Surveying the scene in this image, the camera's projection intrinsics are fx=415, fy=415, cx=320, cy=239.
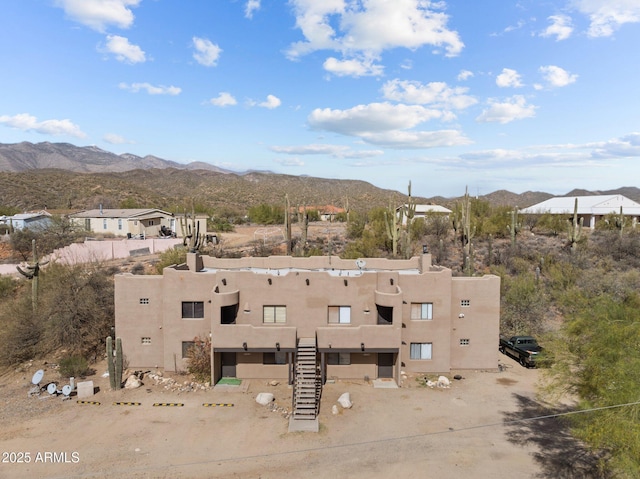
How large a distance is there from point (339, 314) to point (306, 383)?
407 centimetres

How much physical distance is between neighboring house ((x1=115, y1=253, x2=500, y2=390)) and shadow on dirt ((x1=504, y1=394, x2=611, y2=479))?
4441 mm

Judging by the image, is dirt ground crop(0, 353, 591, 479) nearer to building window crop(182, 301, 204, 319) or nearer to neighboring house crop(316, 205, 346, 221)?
building window crop(182, 301, 204, 319)

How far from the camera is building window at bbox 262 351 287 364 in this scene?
2092 cm

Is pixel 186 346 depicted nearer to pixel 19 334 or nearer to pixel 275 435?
pixel 275 435

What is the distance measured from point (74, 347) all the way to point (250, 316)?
11.0 m

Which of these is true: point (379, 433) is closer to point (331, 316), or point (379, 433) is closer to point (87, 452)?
point (331, 316)

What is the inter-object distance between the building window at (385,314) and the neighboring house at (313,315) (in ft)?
0.17

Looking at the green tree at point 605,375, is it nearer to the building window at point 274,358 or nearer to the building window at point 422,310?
the building window at point 422,310

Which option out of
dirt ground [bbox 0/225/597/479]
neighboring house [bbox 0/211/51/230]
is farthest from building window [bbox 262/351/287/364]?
neighboring house [bbox 0/211/51/230]

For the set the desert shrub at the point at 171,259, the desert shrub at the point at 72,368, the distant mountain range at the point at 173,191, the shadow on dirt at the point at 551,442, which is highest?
the distant mountain range at the point at 173,191

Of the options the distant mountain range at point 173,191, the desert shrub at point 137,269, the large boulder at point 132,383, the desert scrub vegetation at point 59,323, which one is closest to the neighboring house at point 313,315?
the large boulder at point 132,383

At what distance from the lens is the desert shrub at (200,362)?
2044cm

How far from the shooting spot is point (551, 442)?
1558 cm

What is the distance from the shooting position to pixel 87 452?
14.7 meters
